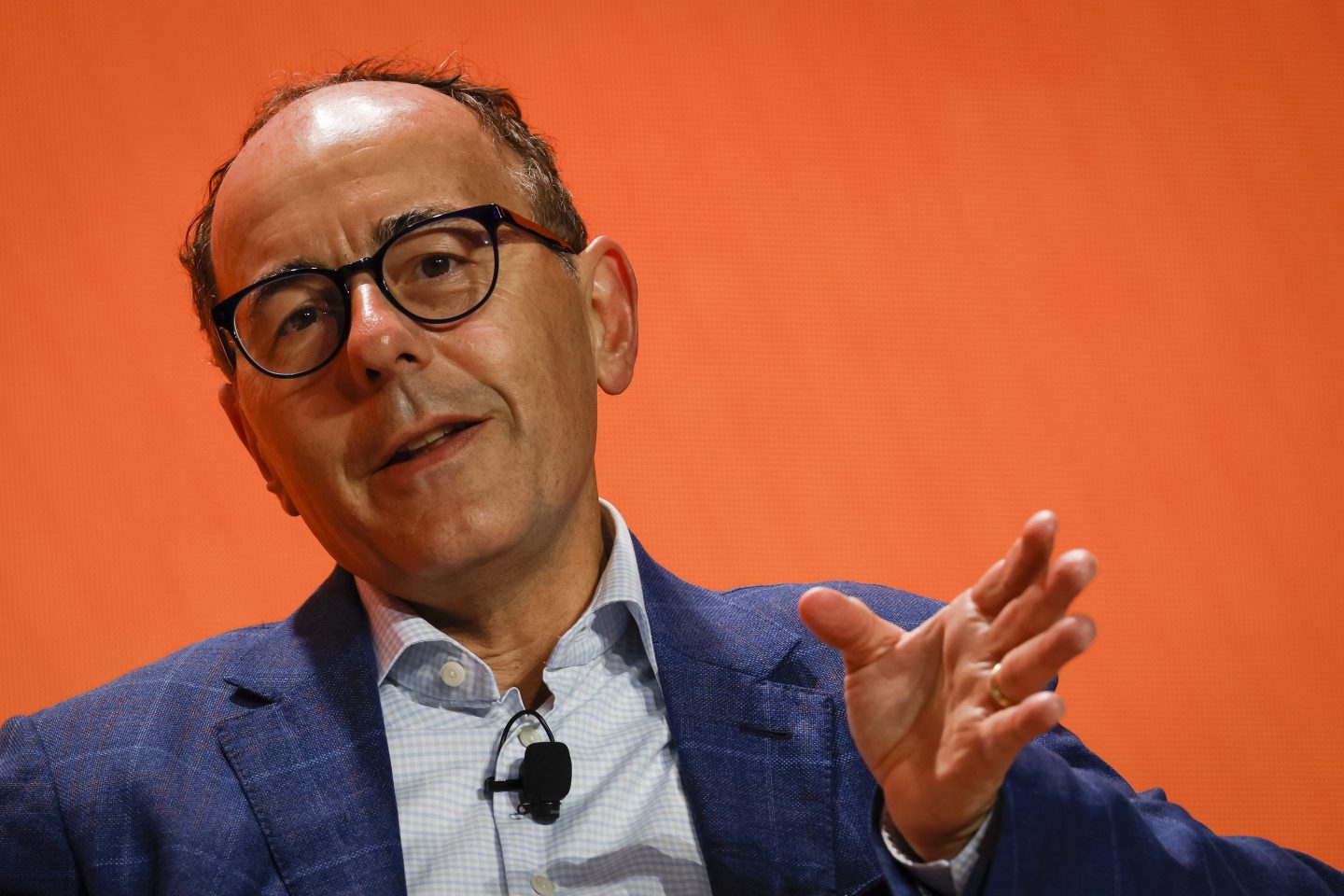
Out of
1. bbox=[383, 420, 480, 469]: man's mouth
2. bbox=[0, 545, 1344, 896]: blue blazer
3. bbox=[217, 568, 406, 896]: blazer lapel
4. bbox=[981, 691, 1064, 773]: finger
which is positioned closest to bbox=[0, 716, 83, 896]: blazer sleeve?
bbox=[0, 545, 1344, 896]: blue blazer

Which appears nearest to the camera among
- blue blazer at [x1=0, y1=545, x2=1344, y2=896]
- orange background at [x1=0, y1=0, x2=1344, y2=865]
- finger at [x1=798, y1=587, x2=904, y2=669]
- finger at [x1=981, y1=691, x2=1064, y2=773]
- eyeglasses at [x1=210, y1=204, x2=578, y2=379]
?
finger at [x1=981, y1=691, x2=1064, y2=773]

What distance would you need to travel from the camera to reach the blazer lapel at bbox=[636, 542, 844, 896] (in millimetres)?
1420

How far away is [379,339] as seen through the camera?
1407 mm

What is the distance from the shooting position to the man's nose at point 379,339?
1.41m

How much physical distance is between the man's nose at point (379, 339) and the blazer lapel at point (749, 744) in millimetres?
409

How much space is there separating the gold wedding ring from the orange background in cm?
111

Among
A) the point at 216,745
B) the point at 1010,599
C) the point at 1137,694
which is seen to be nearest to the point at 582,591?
the point at 216,745

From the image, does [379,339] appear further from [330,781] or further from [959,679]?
[959,679]

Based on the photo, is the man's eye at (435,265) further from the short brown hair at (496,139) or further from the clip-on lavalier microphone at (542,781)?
the clip-on lavalier microphone at (542,781)

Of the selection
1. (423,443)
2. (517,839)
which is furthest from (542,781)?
(423,443)

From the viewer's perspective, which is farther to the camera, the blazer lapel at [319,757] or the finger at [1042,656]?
the blazer lapel at [319,757]

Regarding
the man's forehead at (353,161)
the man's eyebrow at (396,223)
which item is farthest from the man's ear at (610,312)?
the man's eyebrow at (396,223)

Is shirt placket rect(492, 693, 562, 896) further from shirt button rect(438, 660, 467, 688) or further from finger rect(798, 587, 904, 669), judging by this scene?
finger rect(798, 587, 904, 669)

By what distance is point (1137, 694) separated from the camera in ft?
7.22
